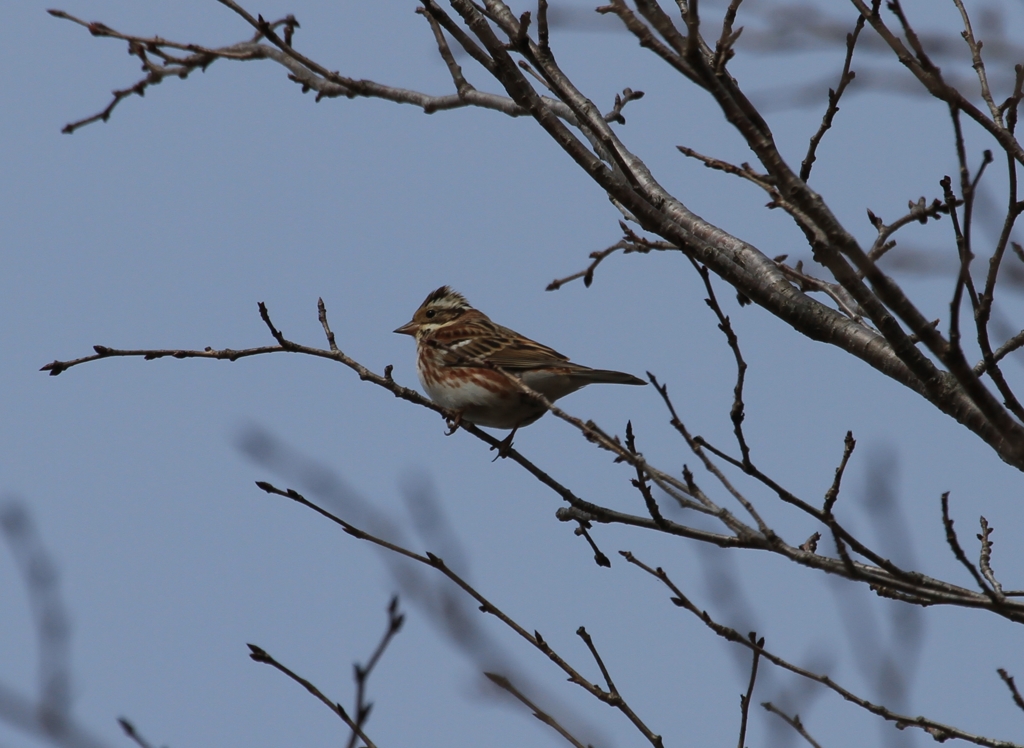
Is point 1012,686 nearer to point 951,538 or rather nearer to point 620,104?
point 951,538

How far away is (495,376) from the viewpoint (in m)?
7.68

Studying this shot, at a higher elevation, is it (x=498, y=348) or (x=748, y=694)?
(x=498, y=348)

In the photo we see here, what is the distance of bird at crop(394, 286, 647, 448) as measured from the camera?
7586mm

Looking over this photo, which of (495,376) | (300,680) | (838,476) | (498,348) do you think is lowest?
(300,680)

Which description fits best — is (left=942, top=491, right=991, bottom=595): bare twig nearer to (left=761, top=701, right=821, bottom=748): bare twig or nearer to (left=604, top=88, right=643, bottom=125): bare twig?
(left=761, top=701, right=821, bottom=748): bare twig

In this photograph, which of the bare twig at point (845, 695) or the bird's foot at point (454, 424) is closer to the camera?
the bare twig at point (845, 695)

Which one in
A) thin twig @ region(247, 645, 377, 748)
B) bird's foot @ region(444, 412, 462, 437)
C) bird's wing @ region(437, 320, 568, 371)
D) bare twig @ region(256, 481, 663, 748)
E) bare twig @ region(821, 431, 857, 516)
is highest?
bird's wing @ region(437, 320, 568, 371)

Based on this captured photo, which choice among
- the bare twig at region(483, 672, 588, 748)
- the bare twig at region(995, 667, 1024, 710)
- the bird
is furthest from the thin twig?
the bird

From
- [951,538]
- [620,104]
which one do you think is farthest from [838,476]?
[620,104]

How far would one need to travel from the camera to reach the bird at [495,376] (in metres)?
7.59

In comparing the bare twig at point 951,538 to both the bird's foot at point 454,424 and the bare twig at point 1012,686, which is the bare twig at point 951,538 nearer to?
the bare twig at point 1012,686

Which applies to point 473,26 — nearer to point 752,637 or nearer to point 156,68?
point 752,637

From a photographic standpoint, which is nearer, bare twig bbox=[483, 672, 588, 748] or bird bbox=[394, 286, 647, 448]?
bare twig bbox=[483, 672, 588, 748]

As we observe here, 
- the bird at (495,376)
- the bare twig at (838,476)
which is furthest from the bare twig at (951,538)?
the bird at (495,376)
